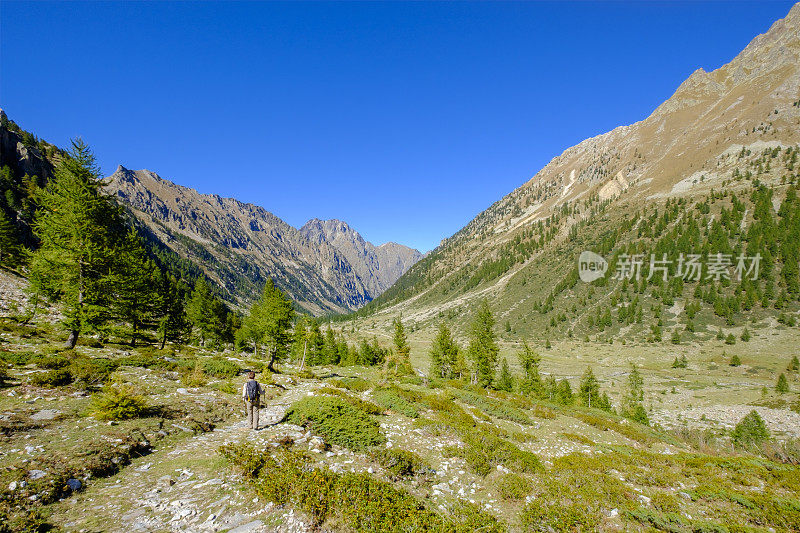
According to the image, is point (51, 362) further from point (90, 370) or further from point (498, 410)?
point (498, 410)

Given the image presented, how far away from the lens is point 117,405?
Answer: 38.2 feet

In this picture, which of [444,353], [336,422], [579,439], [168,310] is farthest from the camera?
[444,353]

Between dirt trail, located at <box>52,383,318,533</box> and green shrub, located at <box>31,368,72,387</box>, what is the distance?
8.62 metres

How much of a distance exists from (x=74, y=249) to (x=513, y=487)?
90.5 ft

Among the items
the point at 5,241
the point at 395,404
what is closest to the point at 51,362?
the point at 395,404

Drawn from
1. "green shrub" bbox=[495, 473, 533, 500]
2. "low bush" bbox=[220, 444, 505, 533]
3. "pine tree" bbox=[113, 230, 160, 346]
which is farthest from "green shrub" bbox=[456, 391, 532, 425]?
"pine tree" bbox=[113, 230, 160, 346]

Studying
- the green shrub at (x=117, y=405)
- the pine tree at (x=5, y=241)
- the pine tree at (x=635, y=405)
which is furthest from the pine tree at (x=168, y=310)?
the pine tree at (x=635, y=405)

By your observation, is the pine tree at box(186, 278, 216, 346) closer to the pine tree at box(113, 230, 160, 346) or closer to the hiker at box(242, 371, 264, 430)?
the pine tree at box(113, 230, 160, 346)

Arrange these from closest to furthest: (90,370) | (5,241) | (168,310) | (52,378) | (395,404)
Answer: (52,378), (90,370), (395,404), (168,310), (5,241)

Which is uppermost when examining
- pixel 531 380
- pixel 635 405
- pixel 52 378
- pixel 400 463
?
pixel 52 378

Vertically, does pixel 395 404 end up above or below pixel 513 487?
above

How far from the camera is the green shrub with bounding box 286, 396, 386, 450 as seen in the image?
40.0 ft

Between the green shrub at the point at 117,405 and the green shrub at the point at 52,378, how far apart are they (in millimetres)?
4049

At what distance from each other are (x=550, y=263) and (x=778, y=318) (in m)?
97.7
